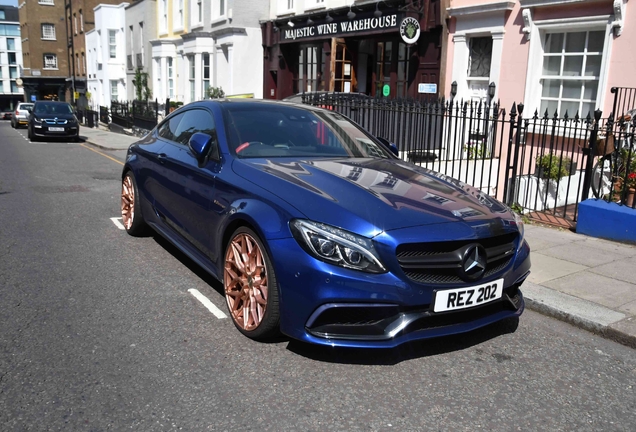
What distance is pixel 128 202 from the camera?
6777 millimetres

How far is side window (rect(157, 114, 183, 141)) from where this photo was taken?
589 cm

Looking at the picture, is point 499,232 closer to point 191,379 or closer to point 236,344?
point 236,344

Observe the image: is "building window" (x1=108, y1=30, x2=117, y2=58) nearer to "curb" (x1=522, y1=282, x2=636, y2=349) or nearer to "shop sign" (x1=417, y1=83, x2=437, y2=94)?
"shop sign" (x1=417, y1=83, x2=437, y2=94)

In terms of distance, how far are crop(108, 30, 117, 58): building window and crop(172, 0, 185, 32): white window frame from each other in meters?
14.1

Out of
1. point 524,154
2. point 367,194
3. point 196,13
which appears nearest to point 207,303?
point 367,194

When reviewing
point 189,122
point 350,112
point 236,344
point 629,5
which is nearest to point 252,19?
point 350,112

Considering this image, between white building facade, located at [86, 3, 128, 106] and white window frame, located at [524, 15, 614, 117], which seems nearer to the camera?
white window frame, located at [524, 15, 614, 117]

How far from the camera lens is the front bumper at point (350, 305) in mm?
3320

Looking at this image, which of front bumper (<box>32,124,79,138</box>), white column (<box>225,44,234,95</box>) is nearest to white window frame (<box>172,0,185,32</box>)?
white column (<box>225,44,234,95</box>)

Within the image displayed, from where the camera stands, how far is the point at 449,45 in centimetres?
1398

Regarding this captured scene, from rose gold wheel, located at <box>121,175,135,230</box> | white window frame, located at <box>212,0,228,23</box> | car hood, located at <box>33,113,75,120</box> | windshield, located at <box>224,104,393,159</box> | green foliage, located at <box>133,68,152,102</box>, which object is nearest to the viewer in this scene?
windshield, located at <box>224,104,393,159</box>

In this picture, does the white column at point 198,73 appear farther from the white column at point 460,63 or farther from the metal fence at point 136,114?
the white column at point 460,63

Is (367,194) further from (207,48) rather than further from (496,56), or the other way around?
(207,48)

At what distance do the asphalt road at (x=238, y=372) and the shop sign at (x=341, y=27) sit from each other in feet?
41.6
